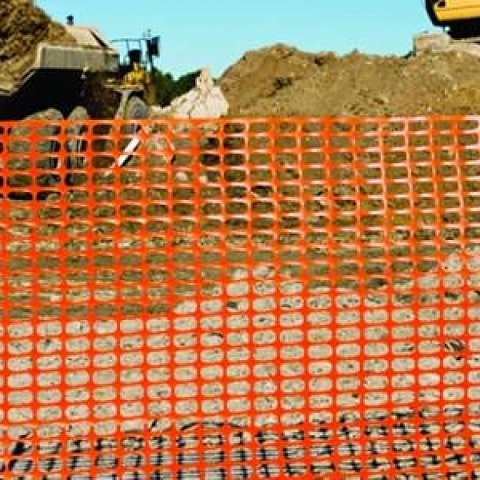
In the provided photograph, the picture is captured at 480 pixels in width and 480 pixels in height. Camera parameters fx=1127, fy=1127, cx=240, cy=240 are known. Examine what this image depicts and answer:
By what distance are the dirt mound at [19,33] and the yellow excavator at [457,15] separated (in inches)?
361

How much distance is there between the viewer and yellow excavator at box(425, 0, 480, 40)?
2081 cm

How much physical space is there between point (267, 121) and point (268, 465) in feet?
5.19

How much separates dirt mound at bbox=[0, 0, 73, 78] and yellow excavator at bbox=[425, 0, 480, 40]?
9.18 metres

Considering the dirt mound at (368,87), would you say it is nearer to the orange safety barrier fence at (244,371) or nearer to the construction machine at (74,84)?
the construction machine at (74,84)

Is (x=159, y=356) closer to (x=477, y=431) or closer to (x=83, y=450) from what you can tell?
(x=83, y=450)

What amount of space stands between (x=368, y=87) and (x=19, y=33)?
21.6ft

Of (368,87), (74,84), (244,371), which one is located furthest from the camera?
(368,87)

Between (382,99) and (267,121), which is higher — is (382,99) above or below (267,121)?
below

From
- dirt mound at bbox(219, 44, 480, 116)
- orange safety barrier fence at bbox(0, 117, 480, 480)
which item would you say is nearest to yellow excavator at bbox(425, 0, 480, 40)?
dirt mound at bbox(219, 44, 480, 116)

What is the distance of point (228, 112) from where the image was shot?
19328 millimetres

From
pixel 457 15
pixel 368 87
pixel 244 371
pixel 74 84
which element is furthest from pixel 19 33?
pixel 457 15

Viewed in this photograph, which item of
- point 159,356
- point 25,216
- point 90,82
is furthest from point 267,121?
point 90,82

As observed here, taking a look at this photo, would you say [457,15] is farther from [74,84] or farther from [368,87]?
[74,84]

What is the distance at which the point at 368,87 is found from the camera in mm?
18297
